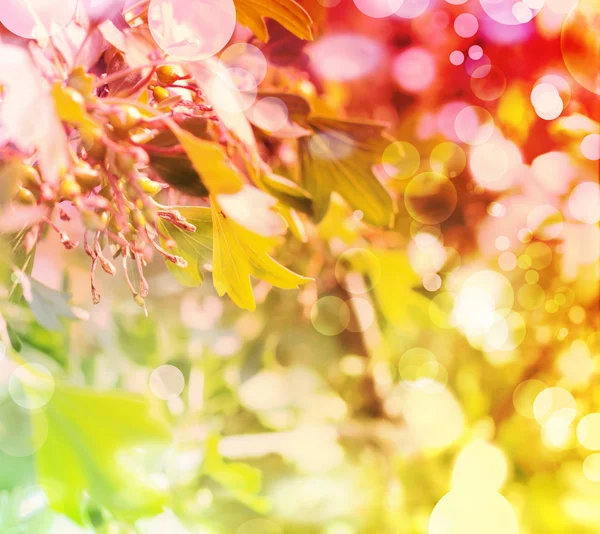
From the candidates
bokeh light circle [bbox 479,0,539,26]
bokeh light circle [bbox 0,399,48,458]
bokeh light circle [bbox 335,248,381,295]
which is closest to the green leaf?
bokeh light circle [bbox 0,399,48,458]

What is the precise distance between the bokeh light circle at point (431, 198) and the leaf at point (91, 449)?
31 cm

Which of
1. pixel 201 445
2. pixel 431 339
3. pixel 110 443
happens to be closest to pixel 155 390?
pixel 201 445

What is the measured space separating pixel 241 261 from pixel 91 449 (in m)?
0.14

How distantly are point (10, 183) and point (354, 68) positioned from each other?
0.39 metres

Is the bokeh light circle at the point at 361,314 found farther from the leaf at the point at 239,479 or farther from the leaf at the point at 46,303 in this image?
the leaf at the point at 46,303

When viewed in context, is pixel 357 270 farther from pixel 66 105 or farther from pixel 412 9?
pixel 66 105

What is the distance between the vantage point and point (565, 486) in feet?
1.64

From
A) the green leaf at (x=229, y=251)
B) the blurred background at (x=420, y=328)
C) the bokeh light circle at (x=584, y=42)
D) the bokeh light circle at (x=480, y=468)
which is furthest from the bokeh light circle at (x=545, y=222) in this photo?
the green leaf at (x=229, y=251)

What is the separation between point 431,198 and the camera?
0.49 metres

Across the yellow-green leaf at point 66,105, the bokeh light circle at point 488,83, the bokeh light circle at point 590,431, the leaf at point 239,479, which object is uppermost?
the yellow-green leaf at point 66,105

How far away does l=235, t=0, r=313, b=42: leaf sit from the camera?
0.22m

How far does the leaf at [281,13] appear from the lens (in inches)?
8.7

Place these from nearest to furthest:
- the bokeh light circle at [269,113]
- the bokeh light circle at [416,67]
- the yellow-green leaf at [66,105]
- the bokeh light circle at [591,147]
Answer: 1. the yellow-green leaf at [66,105]
2. the bokeh light circle at [269,113]
3. the bokeh light circle at [591,147]
4. the bokeh light circle at [416,67]

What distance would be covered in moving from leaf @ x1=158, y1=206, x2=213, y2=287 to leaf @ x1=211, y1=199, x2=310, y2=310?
11 mm
